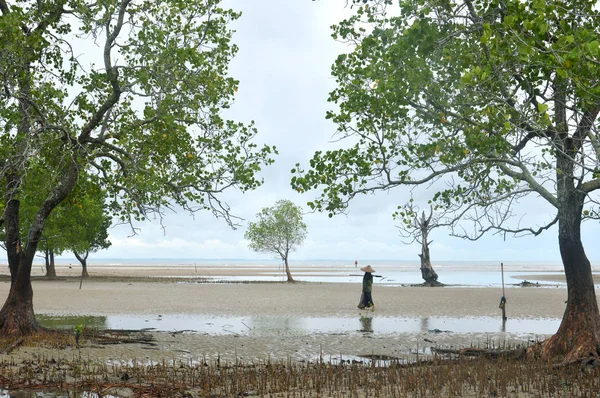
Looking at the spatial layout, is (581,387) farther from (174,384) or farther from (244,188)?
(244,188)

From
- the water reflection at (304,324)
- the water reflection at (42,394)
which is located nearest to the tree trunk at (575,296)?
the water reflection at (304,324)

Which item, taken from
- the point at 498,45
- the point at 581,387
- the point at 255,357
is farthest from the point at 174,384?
the point at 498,45

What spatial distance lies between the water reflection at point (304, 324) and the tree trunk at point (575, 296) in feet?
24.8

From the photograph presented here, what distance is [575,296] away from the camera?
47.8ft

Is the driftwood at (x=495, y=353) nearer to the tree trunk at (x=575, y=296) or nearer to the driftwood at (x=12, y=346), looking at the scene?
the tree trunk at (x=575, y=296)

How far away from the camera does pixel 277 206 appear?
64.2 meters

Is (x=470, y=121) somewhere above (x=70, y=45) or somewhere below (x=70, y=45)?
below

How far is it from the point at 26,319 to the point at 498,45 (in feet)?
51.7

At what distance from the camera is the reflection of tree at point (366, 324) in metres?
21.8

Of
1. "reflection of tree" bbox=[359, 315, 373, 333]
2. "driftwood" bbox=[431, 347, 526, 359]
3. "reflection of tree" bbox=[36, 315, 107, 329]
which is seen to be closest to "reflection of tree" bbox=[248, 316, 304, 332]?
"reflection of tree" bbox=[359, 315, 373, 333]

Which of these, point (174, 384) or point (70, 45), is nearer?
point (174, 384)

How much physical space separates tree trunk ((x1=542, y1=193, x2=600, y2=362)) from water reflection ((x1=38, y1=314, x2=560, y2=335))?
755 cm

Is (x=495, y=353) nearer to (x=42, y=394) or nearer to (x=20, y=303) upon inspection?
(x=42, y=394)

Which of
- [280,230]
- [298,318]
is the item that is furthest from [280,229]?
[298,318]
